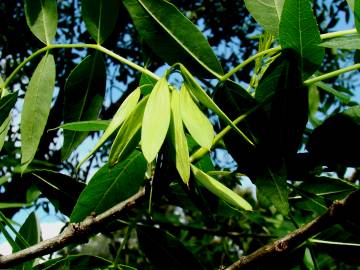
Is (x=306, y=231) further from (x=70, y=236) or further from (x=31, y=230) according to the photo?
(x=31, y=230)

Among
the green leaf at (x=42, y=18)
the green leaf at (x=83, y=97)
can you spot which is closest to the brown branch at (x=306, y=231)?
the green leaf at (x=83, y=97)

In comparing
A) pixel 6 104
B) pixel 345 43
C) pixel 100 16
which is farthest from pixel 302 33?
pixel 6 104

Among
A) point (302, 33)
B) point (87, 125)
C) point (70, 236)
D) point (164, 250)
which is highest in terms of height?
point (302, 33)

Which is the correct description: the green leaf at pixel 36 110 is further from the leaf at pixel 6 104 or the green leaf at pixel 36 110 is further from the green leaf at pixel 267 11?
the green leaf at pixel 267 11

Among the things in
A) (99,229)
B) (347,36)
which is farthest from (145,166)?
(347,36)

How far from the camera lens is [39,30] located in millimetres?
1018

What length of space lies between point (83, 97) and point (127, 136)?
1.06 ft

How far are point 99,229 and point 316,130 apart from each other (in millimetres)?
427

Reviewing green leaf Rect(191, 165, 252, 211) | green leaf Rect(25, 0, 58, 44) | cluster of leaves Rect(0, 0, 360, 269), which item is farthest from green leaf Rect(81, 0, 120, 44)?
green leaf Rect(191, 165, 252, 211)

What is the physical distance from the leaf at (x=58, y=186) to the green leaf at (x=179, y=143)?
1.36ft

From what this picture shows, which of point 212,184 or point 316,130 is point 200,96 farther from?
point 316,130

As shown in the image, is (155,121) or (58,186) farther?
(58,186)

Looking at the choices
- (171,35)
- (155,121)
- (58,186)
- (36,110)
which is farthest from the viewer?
(58,186)

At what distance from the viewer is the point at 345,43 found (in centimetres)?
67
